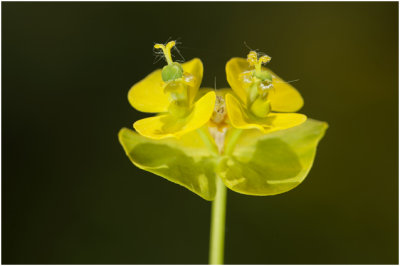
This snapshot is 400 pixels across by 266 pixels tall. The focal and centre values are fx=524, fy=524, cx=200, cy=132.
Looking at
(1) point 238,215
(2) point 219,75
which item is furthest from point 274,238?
(2) point 219,75

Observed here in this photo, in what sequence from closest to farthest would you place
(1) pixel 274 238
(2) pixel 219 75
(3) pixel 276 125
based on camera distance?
(3) pixel 276 125 → (1) pixel 274 238 → (2) pixel 219 75

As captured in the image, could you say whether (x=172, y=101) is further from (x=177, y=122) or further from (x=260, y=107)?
(x=260, y=107)

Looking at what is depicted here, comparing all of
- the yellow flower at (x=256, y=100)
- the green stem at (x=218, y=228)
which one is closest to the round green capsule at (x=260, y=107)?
the yellow flower at (x=256, y=100)

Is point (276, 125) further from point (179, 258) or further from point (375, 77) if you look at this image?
point (375, 77)

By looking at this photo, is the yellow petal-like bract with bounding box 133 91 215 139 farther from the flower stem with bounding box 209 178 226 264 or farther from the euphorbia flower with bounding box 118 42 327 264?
the flower stem with bounding box 209 178 226 264

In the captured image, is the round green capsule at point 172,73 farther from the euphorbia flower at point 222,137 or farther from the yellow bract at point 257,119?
the yellow bract at point 257,119

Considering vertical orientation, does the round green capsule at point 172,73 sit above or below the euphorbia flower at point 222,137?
above

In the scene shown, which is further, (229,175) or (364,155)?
(364,155)

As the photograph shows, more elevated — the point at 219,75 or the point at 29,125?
the point at 219,75
